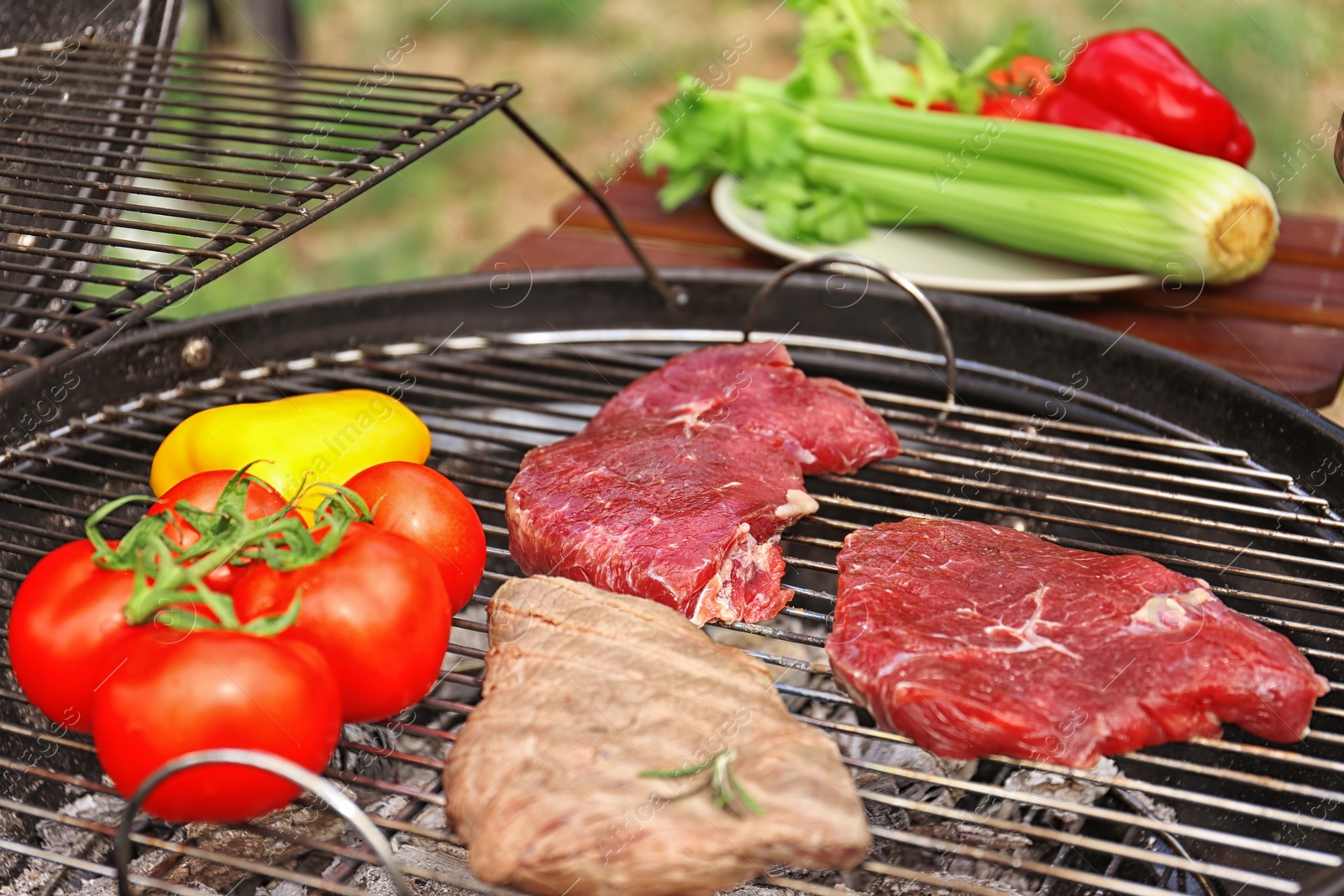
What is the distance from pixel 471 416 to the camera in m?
2.88

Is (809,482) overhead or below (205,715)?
below

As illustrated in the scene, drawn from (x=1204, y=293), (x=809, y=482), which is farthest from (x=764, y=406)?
(x=1204, y=293)

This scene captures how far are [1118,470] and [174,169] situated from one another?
5798 millimetres

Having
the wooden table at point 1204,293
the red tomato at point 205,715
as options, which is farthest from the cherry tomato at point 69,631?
the wooden table at point 1204,293

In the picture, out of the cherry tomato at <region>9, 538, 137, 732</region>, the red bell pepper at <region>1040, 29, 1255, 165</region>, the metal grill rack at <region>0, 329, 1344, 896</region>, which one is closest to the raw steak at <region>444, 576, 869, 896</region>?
the metal grill rack at <region>0, 329, 1344, 896</region>

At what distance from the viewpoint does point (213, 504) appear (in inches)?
80.4

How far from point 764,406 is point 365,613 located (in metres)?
1.16

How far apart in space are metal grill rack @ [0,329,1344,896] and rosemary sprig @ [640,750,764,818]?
0.71 feet

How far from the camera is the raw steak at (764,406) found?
259 cm

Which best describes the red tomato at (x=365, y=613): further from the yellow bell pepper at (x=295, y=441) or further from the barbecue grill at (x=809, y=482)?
the yellow bell pepper at (x=295, y=441)

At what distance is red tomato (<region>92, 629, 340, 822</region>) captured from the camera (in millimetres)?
1621

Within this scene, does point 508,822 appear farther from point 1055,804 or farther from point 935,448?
point 935,448

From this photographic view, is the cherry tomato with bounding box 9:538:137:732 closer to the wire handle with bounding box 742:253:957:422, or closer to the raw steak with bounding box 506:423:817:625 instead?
the raw steak with bounding box 506:423:817:625

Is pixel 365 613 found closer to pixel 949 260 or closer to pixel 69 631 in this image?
pixel 69 631
